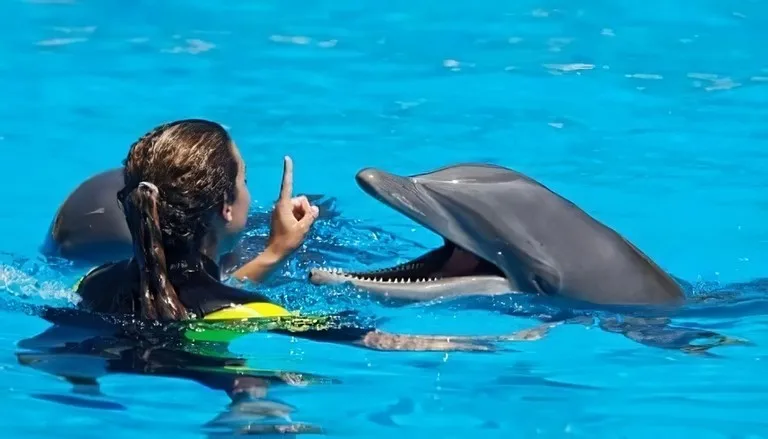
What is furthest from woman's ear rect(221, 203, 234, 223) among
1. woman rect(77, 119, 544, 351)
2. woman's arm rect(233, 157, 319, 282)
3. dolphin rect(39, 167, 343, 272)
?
dolphin rect(39, 167, 343, 272)

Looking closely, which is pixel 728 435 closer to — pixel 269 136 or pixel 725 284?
pixel 725 284

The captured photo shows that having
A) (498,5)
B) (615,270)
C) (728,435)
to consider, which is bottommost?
(728,435)

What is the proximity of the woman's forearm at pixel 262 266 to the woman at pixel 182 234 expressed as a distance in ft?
1.79

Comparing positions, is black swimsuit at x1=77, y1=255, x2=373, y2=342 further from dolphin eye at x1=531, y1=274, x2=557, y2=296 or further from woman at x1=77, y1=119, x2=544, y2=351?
dolphin eye at x1=531, y1=274, x2=557, y2=296

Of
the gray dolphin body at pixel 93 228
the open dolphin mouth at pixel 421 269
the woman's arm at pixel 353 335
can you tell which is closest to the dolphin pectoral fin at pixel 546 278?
the open dolphin mouth at pixel 421 269

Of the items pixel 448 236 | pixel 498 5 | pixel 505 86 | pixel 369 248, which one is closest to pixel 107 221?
pixel 369 248

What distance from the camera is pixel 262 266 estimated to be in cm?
611

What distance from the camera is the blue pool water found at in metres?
5.41

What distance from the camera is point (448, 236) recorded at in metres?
5.94

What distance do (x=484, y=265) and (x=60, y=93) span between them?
5.54m

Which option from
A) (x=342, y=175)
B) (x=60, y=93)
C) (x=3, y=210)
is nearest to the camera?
(x=3, y=210)

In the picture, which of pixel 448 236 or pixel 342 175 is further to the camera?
pixel 342 175

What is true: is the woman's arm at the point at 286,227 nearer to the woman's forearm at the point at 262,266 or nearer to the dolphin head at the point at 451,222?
the woman's forearm at the point at 262,266

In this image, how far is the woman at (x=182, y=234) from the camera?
16.5ft
